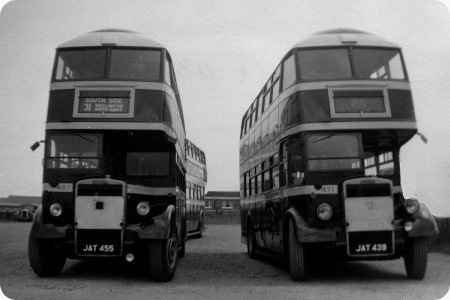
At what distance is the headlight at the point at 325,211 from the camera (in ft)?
27.0

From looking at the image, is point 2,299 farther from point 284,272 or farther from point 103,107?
point 284,272

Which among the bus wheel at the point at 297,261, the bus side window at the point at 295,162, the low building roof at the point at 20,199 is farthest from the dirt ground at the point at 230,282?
the bus side window at the point at 295,162

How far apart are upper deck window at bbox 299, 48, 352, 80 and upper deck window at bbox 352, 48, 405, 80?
178 mm

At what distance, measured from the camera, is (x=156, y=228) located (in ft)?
28.0

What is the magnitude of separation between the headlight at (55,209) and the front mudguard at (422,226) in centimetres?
553

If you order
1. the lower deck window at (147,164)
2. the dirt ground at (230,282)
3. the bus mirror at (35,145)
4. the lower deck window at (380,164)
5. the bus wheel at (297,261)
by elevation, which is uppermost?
the bus mirror at (35,145)

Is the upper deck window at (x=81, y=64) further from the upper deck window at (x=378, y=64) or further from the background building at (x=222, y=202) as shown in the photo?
the background building at (x=222, y=202)

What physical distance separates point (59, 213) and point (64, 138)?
126 centimetres

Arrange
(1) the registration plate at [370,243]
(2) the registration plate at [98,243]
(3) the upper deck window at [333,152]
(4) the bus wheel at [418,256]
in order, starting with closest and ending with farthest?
1. (1) the registration plate at [370,243]
2. (4) the bus wheel at [418,256]
3. (2) the registration plate at [98,243]
4. (3) the upper deck window at [333,152]

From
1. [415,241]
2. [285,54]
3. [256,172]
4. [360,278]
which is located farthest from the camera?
[256,172]

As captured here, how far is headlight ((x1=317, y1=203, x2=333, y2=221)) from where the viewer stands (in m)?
8.23

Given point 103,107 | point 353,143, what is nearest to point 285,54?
point 353,143

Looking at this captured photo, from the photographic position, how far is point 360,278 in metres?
8.74

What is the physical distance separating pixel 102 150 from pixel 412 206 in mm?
5089
